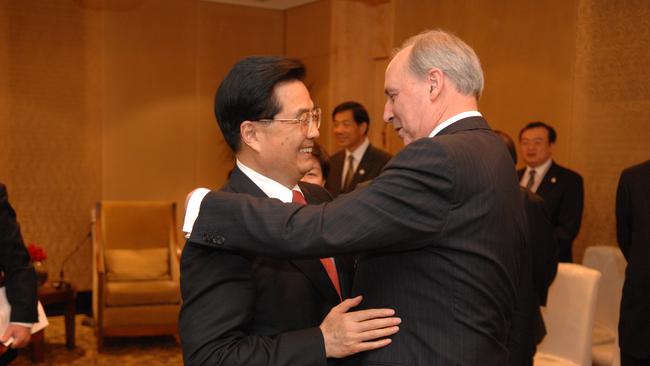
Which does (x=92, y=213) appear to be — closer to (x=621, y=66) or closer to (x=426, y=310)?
(x=621, y=66)

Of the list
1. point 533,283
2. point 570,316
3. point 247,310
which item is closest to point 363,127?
point 570,316

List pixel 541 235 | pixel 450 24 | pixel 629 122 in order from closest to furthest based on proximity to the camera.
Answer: pixel 541 235, pixel 629 122, pixel 450 24

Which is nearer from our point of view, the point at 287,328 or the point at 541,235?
the point at 287,328

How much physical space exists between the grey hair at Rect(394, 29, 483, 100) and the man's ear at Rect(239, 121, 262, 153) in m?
0.37

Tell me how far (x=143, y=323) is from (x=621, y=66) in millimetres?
4118

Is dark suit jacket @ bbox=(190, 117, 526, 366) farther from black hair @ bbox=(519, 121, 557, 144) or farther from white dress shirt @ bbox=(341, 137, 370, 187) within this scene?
white dress shirt @ bbox=(341, 137, 370, 187)

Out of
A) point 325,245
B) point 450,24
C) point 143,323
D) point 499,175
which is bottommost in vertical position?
point 143,323

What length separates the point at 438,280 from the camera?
138cm

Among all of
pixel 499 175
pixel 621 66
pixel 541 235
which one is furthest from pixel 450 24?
pixel 499 175

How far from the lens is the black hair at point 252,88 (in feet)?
5.15

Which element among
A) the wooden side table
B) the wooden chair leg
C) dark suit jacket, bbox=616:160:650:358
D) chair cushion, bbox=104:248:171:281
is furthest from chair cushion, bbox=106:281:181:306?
dark suit jacket, bbox=616:160:650:358

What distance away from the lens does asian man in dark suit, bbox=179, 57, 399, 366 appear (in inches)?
56.1

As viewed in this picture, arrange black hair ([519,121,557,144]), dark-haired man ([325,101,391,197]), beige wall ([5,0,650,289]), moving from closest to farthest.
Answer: black hair ([519,121,557,144]), beige wall ([5,0,650,289]), dark-haired man ([325,101,391,197])

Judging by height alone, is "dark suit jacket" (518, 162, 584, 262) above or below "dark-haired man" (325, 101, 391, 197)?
below
